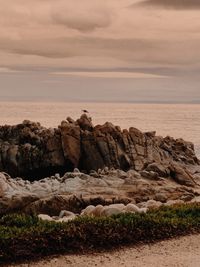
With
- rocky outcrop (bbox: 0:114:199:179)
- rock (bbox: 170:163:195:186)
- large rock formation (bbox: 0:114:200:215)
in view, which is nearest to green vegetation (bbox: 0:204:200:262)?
large rock formation (bbox: 0:114:200:215)

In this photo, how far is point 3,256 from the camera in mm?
13398

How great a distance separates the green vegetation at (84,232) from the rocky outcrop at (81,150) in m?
20.0

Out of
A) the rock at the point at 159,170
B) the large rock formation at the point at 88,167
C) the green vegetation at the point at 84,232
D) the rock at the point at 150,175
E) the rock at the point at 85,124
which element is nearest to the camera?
the green vegetation at the point at 84,232

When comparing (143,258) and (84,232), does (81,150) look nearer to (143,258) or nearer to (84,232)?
(84,232)

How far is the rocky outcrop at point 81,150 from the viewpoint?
3741cm

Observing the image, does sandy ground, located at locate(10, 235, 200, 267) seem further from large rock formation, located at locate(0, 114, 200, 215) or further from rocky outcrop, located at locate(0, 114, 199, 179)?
rocky outcrop, located at locate(0, 114, 199, 179)

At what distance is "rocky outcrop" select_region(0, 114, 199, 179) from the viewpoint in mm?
37406

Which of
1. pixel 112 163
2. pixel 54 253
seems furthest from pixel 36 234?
pixel 112 163

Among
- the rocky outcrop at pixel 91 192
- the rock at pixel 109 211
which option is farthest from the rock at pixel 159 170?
the rock at pixel 109 211

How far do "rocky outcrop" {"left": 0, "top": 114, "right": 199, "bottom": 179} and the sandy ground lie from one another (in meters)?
21.2

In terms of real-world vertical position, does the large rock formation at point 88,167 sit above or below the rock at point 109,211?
below

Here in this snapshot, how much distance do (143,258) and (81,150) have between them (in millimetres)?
24718

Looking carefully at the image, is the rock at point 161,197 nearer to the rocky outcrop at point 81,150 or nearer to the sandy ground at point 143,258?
the rocky outcrop at point 81,150

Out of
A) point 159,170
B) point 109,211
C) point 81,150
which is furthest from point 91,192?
point 81,150
